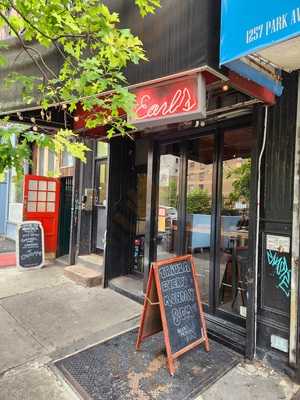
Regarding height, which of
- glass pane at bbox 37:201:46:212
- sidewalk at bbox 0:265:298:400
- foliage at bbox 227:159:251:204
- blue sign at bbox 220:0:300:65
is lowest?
sidewalk at bbox 0:265:298:400

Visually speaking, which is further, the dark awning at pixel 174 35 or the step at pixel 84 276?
the step at pixel 84 276

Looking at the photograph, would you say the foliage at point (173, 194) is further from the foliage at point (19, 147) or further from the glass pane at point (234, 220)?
the foliage at point (19, 147)

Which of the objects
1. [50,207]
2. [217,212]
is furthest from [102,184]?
[217,212]

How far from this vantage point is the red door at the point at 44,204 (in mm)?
6910

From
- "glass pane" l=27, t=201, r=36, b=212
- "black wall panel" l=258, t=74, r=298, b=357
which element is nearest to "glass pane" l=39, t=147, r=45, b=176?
"glass pane" l=27, t=201, r=36, b=212

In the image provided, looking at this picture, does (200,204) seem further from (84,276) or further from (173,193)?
(84,276)

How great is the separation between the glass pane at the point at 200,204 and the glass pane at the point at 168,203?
0.25 meters


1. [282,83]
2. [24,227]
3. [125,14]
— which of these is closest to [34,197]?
[24,227]

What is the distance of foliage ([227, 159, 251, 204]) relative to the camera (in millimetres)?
3629

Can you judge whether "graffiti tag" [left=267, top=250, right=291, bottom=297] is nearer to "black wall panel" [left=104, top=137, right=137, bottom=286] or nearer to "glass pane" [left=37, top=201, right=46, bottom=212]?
"black wall panel" [left=104, top=137, right=137, bottom=286]

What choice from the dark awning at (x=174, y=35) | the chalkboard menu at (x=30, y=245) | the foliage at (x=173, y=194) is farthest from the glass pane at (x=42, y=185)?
the dark awning at (x=174, y=35)

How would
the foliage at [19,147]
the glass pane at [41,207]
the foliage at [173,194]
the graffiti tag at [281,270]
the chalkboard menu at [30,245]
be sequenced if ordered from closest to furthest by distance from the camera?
the foliage at [19,147] < the graffiti tag at [281,270] < the foliage at [173,194] < the chalkboard menu at [30,245] < the glass pane at [41,207]

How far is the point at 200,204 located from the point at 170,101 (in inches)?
70.3

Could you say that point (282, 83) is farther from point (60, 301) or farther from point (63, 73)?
point (60, 301)
